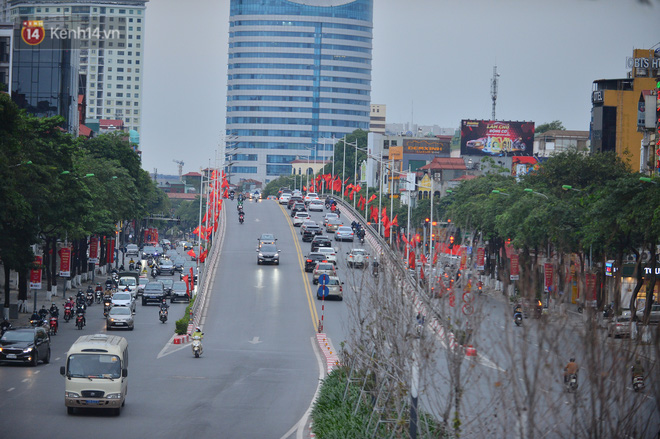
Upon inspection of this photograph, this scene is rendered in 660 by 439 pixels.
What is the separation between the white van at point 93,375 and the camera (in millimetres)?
26859

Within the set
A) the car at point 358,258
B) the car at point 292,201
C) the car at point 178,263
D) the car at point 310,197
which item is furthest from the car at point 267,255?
the car at point 310,197

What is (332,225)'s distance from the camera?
3834 inches

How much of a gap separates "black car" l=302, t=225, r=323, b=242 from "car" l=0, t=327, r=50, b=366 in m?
54.3

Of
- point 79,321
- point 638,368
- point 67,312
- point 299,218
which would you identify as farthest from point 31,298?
point 638,368

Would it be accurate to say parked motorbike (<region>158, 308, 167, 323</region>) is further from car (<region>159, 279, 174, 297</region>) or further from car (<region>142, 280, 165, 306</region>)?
car (<region>159, 279, 174, 297</region>)

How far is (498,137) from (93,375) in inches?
4950

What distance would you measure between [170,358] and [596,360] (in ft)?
103

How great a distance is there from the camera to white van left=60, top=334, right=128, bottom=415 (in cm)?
2686

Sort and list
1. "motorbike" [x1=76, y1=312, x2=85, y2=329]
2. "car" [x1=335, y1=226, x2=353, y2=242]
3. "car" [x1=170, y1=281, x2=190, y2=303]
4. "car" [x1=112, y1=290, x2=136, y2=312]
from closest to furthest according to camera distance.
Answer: "motorbike" [x1=76, y1=312, x2=85, y2=329], "car" [x1=112, y1=290, x2=136, y2=312], "car" [x1=170, y1=281, x2=190, y2=303], "car" [x1=335, y1=226, x2=353, y2=242]

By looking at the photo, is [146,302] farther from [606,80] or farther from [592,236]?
[606,80]

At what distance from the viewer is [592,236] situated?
5209 centimetres

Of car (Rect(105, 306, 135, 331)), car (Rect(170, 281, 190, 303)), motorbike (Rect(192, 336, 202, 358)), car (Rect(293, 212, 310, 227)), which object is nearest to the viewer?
motorbike (Rect(192, 336, 202, 358))

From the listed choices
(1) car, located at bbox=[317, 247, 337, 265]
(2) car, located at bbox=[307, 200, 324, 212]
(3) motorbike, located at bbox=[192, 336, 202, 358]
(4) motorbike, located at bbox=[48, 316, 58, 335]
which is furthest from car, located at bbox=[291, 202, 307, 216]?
(3) motorbike, located at bbox=[192, 336, 202, 358]

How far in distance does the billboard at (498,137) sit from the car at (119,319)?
100.0m
